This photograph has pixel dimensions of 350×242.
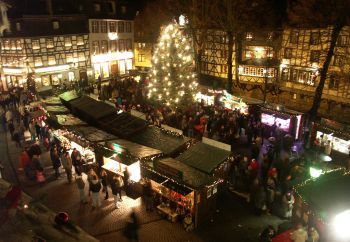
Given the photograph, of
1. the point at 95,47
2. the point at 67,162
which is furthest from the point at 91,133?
the point at 95,47

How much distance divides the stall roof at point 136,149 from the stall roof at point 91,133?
0.65 m

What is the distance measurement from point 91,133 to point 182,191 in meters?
6.46

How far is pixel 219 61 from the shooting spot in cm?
3538

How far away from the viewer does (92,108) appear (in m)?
19.1

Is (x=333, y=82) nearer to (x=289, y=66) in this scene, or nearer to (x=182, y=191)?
(x=289, y=66)

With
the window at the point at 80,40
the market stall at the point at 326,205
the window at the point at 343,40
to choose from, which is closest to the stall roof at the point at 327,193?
the market stall at the point at 326,205

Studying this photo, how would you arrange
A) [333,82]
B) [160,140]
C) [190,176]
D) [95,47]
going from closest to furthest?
[190,176] < [160,140] < [333,82] < [95,47]

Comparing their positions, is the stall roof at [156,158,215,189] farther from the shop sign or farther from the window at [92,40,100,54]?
the window at [92,40,100,54]

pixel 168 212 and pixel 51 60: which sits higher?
pixel 51 60

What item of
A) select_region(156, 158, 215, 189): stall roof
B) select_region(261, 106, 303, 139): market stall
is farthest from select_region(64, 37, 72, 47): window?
select_region(156, 158, 215, 189): stall roof

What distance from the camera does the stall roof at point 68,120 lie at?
688 inches

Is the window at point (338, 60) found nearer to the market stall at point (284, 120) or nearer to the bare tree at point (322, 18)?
the bare tree at point (322, 18)

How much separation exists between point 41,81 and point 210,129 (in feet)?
73.2

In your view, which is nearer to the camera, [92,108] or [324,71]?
[92,108]
